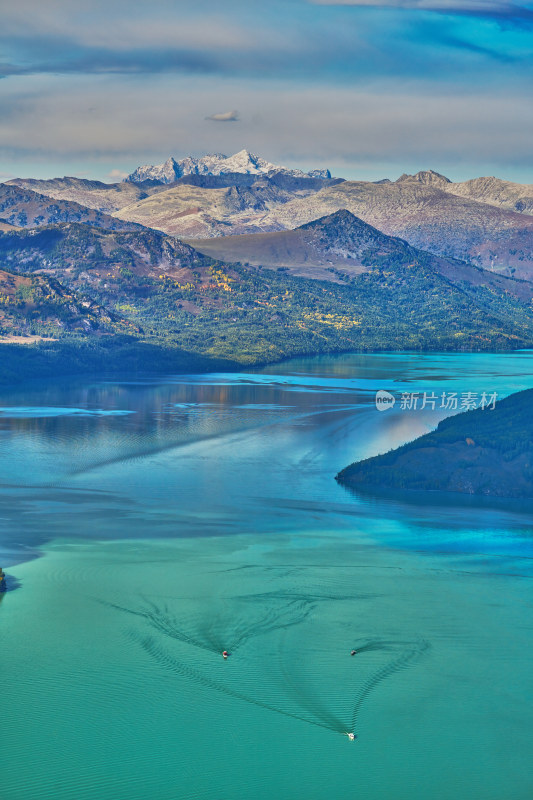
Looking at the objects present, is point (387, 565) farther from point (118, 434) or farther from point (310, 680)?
point (118, 434)

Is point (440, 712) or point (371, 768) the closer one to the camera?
point (371, 768)

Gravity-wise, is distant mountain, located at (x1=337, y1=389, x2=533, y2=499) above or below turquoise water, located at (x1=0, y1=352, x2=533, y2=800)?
above

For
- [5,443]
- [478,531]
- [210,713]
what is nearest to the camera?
[210,713]

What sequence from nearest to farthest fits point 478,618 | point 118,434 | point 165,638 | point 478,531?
1. point 165,638
2. point 478,618
3. point 478,531
4. point 118,434

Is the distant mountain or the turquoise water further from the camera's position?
the distant mountain

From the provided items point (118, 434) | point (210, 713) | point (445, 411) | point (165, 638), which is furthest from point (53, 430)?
point (210, 713)
